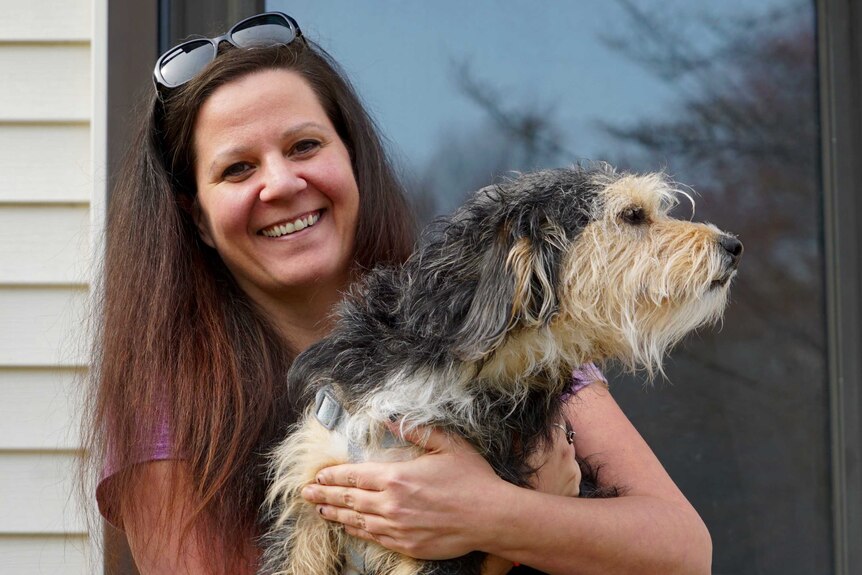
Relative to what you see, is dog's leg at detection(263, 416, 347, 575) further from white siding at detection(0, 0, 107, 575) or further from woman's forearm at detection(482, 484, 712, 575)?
white siding at detection(0, 0, 107, 575)

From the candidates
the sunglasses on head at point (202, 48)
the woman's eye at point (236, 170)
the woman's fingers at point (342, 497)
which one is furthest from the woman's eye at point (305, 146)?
the woman's fingers at point (342, 497)

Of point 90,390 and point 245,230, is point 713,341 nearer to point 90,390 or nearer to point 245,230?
point 245,230

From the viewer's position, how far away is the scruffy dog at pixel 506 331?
186 centimetres

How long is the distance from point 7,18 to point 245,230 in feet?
4.91

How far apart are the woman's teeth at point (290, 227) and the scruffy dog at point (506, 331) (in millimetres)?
360

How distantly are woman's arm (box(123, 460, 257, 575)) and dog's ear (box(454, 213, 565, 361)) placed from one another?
0.80m

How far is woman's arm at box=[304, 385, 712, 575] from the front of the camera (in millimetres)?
1838

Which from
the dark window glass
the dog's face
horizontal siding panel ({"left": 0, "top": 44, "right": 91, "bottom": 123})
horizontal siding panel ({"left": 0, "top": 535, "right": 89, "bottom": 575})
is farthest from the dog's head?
horizontal siding panel ({"left": 0, "top": 535, "right": 89, "bottom": 575})

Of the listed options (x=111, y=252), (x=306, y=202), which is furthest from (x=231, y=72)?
(x=111, y=252)

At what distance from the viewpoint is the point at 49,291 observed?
3.12 m

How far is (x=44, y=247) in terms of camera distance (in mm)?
3104

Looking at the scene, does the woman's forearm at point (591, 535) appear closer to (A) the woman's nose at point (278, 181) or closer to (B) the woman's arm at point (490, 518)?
(B) the woman's arm at point (490, 518)

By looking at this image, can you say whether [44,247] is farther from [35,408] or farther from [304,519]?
[304,519]

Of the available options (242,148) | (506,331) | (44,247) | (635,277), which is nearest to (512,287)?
(506,331)
